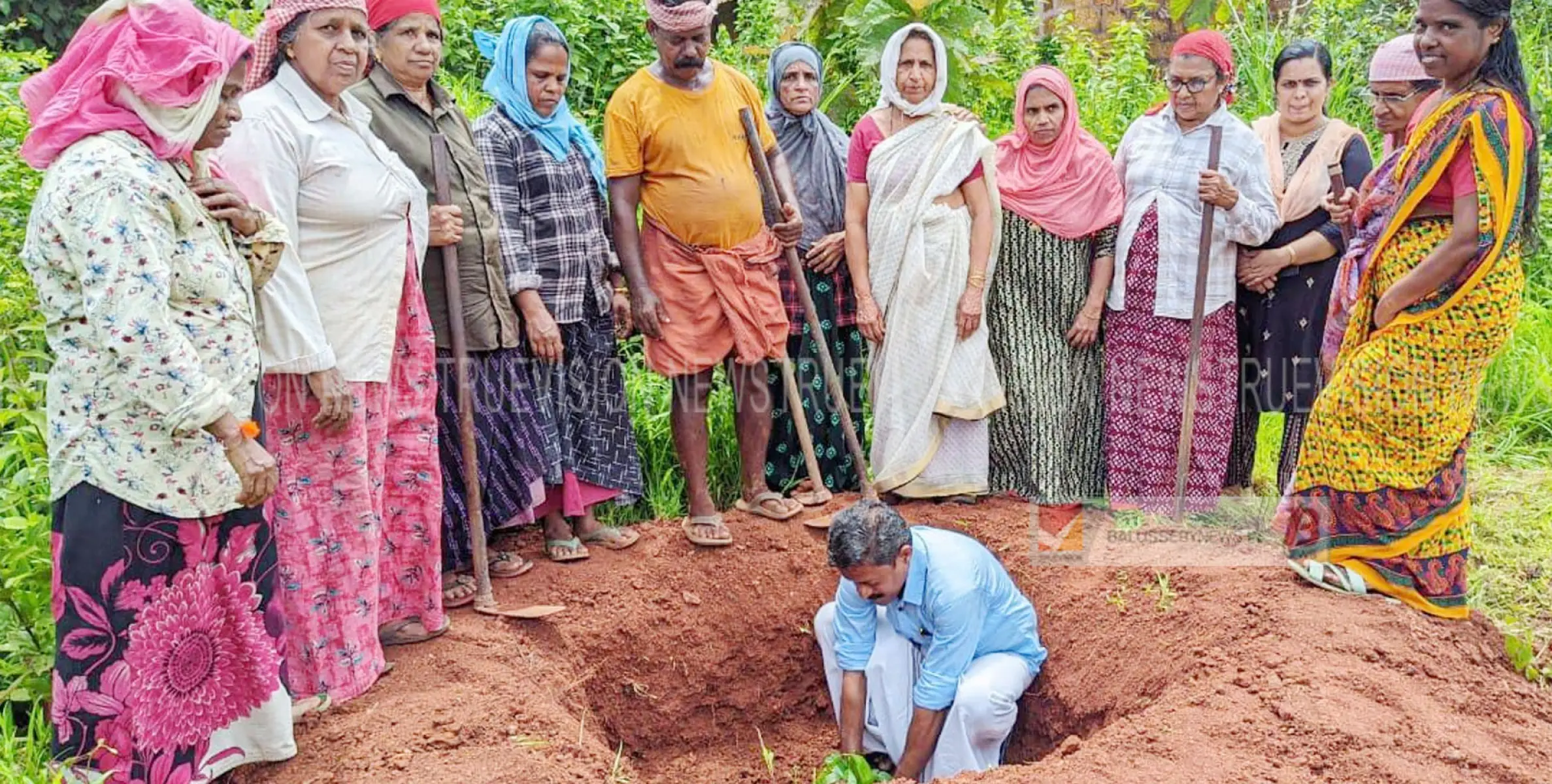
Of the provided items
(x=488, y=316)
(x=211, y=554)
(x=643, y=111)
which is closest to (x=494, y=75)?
(x=643, y=111)

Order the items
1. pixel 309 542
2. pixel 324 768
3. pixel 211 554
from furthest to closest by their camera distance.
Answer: pixel 309 542
pixel 324 768
pixel 211 554

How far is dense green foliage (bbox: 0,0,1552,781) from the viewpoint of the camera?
11.1 feet

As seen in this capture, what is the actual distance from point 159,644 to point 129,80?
1238 mm

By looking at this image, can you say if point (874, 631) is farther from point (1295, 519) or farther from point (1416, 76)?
point (1416, 76)

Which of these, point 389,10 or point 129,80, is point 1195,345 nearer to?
point 389,10

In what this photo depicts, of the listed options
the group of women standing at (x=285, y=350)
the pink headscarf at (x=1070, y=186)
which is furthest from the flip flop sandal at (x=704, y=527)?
the pink headscarf at (x=1070, y=186)

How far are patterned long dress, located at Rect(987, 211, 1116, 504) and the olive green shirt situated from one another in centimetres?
191

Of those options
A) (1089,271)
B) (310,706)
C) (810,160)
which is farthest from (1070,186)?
(310,706)

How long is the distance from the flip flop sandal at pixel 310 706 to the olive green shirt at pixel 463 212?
1.12 m

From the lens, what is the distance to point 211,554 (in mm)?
2930

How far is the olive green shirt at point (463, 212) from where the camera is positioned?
374cm

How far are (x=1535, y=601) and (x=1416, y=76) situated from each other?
5.89ft

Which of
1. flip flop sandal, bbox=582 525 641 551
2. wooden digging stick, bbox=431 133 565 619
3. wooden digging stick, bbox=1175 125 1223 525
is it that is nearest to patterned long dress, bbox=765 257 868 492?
flip flop sandal, bbox=582 525 641 551

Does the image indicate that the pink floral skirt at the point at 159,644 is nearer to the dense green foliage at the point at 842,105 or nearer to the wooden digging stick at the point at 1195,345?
the dense green foliage at the point at 842,105
